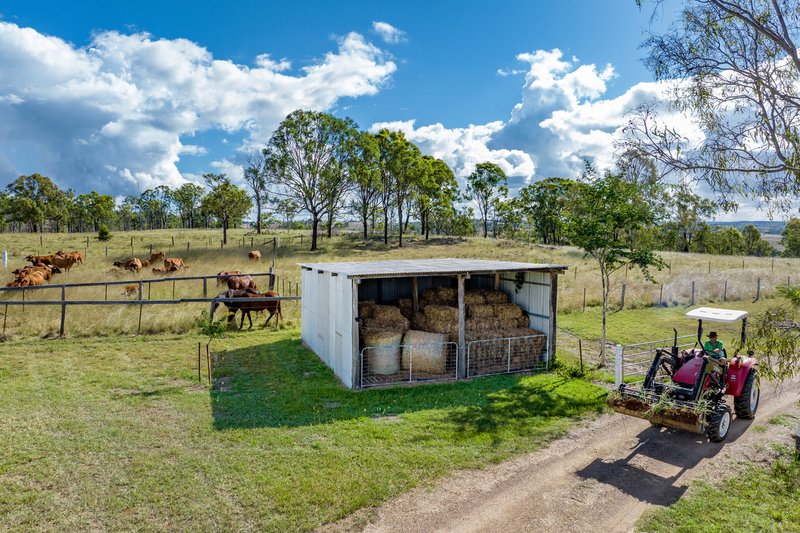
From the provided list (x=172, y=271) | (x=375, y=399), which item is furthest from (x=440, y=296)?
(x=172, y=271)

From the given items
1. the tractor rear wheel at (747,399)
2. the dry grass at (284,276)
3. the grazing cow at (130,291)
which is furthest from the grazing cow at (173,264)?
the tractor rear wheel at (747,399)

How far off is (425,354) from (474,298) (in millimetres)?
3119

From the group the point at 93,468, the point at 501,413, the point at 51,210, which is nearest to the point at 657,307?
the point at 501,413

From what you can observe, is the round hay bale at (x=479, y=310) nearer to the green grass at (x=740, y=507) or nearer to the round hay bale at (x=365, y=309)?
the round hay bale at (x=365, y=309)

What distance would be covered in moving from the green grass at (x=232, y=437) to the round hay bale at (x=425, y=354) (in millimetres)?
1022

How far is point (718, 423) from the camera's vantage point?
7848 millimetres

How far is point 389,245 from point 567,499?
4170cm

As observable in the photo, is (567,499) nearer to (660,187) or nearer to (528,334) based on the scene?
(528,334)

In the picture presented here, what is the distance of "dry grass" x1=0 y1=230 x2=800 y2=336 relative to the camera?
16.2 m

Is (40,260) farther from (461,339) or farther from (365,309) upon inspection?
(461,339)

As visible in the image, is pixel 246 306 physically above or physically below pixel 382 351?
above

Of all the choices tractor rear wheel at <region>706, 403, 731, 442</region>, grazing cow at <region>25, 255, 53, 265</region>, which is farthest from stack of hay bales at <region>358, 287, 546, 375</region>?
grazing cow at <region>25, 255, 53, 265</region>

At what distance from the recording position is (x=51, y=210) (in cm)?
6288

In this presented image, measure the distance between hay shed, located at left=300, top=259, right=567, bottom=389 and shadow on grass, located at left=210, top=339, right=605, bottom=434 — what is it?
2.38 ft
